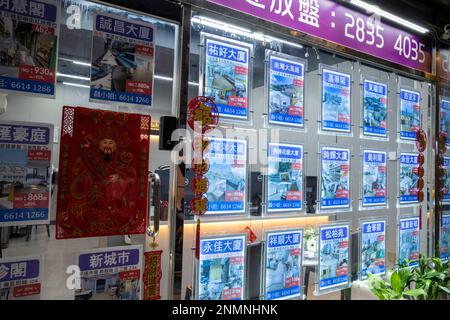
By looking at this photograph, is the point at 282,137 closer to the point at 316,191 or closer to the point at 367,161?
the point at 316,191

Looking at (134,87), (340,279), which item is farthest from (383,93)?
(134,87)

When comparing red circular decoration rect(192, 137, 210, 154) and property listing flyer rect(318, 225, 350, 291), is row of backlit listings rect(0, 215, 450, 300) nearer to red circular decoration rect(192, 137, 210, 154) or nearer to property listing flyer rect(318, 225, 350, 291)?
property listing flyer rect(318, 225, 350, 291)

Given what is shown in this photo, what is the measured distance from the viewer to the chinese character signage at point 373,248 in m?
3.34

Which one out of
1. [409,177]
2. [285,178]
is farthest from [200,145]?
[409,177]

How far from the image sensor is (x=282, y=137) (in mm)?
2838

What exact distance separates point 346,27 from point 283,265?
7.06 ft

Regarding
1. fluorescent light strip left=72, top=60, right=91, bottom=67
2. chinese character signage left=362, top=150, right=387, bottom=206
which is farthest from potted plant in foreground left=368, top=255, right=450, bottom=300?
fluorescent light strip left=72, top=60, right=91, bottom=67

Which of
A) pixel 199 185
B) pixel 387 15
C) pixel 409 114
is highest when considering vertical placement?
pixel 387 15

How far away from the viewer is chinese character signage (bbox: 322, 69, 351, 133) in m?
3.11

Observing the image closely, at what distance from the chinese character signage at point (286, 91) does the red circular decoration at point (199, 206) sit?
85 cm

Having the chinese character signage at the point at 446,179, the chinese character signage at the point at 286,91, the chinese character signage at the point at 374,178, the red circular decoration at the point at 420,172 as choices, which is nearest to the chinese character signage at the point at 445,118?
the chinese character signage at the point at 446,179

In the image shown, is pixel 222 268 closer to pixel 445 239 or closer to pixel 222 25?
pixel 222 25

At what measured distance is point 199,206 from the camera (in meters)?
2.41

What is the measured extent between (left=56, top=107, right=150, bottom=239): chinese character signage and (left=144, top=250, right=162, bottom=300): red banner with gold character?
0.18 meters
